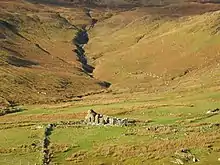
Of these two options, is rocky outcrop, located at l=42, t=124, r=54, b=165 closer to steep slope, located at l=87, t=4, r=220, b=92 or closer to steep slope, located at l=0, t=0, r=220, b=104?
steep slope, located at l=0, t=0, r=220, b=104

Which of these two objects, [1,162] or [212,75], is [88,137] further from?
[212,75]

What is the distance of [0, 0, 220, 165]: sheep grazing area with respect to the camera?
40188 millimetres

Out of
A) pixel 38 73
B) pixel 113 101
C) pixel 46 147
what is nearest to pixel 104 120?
pixel 46 147

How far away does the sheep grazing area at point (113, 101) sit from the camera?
40188 millimetres

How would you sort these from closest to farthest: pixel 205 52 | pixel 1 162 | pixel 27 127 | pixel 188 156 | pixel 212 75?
1. pixel 188 156
2. pixel 1 162
3. pixel 27 127
4. pixel 212 75
5. pixel 205 52

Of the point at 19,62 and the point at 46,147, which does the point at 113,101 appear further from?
the point at 19,62

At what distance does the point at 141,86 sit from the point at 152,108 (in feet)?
178

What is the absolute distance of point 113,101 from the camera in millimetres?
82625

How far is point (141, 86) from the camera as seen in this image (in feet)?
392

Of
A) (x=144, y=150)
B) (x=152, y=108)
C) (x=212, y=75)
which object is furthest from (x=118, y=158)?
(x=212, y=75)

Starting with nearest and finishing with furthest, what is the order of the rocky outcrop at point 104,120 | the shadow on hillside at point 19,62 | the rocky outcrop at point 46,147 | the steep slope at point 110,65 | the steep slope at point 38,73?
1. the rocky outcrop at point 46,147
2. the rocky outcrop at point 104,120
3. the steep slope at point 38,73
4. the steep slope at point 110,65
5. the shadow on hillside at point 19,62

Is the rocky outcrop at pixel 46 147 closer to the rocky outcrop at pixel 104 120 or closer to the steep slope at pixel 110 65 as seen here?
the rocky outcrop at pixel 104 120

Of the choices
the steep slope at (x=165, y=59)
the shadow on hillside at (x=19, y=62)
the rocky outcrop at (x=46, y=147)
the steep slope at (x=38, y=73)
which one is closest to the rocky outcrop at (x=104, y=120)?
the rocky outcrop at (x=46, y=147)

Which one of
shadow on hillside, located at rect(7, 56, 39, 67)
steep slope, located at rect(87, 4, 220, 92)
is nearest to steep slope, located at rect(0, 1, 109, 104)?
shadow on hillside, located at rect(7, 56, 39, 67)
